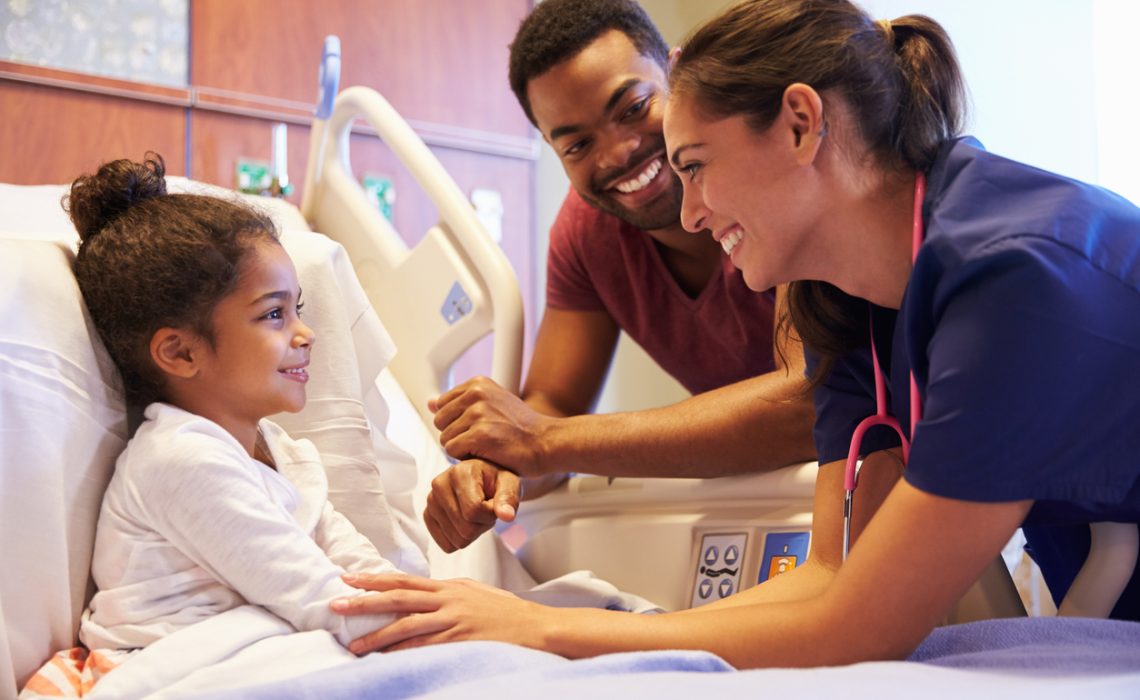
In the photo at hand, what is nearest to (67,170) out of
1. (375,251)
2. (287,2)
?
(287,2)

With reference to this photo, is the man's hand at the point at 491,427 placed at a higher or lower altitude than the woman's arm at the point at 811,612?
lower

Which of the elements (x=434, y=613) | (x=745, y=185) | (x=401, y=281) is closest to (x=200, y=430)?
(x=434, y=613)

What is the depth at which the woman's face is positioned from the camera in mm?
1271

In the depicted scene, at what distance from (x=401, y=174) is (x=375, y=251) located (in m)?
1.65

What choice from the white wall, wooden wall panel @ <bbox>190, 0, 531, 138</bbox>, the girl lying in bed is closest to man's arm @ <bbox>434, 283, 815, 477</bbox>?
the girl lying in bed

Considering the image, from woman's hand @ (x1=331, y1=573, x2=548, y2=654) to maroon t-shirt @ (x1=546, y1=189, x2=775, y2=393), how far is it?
965 millimetres

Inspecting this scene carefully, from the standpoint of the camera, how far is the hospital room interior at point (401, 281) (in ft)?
3.93

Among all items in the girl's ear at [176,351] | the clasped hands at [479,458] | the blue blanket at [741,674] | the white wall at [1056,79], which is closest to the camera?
the blue blanket at [741,674]

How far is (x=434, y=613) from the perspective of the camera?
1299 millimetres

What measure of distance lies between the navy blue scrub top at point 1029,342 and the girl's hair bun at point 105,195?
3.27 ft

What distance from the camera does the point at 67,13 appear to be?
137 inches

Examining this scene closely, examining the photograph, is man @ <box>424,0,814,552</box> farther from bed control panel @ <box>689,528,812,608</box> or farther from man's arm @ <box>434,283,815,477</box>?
bed control panel @ <box>689,528,812,608</box>

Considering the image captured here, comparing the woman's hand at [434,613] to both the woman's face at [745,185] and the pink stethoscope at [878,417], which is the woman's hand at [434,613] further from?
the woman's face at [745,185]

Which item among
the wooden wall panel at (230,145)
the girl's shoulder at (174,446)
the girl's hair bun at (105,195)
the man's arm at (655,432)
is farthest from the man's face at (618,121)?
the wooden wall panel at (230,145)
